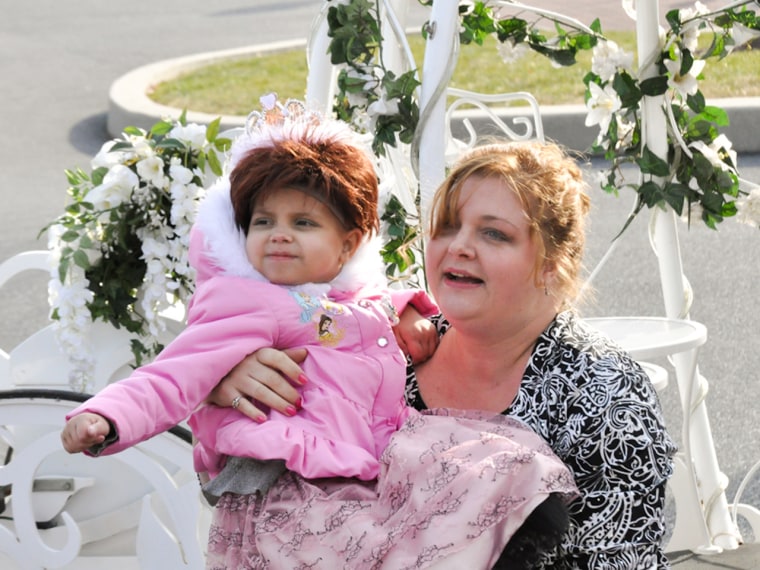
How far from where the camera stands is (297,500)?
72.3 inches

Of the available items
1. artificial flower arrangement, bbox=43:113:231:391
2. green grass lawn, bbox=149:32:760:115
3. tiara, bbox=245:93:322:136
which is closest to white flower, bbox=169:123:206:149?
artificial flower arrangement, bbox=43:113:231:391

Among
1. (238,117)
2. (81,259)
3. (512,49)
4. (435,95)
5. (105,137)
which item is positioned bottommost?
(105,137)

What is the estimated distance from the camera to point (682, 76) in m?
2.75

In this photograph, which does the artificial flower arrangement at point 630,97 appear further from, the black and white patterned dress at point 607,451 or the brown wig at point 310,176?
the black and white patterned dress at point 607,451

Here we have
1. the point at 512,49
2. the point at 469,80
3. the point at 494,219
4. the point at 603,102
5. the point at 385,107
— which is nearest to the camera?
the point at 494,219

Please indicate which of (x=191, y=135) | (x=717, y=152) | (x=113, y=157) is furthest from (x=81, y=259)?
(x=717, y=152)

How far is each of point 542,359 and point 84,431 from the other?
700 mm

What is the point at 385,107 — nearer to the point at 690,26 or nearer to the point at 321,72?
the point at 321,72

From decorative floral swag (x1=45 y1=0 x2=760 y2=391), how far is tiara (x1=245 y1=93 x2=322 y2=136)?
50cm

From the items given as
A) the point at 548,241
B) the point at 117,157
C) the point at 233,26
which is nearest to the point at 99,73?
the point at 233,26

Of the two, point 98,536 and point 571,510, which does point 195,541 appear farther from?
point 571,510

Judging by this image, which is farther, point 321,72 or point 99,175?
point 321,72

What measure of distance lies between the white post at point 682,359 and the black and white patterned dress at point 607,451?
Answer: 981 mm

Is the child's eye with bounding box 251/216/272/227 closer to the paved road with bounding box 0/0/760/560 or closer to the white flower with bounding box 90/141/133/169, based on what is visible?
→ the white flower with bounding box 90/141/133/169
